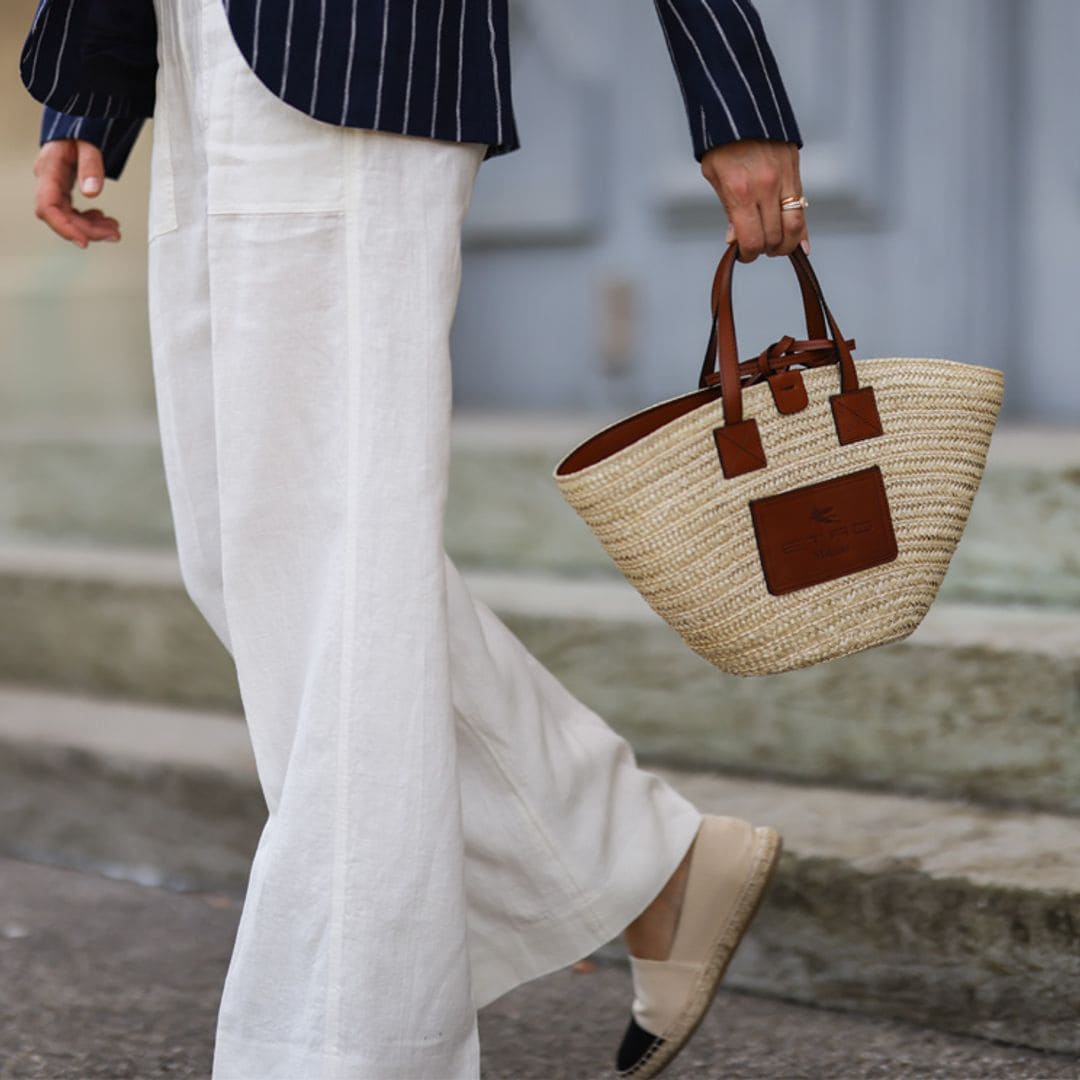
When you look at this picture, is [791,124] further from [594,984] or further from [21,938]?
[21,938]

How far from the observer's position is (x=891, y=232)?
2711 millimetres

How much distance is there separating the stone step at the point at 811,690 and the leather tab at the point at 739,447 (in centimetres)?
75

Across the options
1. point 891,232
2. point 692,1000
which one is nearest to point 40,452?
point 891,232

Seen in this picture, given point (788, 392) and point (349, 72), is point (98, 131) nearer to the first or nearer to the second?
point (349, 72)

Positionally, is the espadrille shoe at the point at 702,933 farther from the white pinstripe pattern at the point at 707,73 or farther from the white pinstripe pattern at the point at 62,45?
the white pinstripe pattern at the point at 62,45

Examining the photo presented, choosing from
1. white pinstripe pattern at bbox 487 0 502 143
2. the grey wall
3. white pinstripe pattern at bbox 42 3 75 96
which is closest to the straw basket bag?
white pinstripe pattern at bbox 487 0 502 143

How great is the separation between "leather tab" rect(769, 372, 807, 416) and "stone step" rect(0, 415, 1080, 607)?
0.91m

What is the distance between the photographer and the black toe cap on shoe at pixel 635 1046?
1.65m

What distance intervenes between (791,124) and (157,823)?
1.44 m

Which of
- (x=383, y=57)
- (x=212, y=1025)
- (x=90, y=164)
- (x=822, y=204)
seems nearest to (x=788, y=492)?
(x=383, y=57)

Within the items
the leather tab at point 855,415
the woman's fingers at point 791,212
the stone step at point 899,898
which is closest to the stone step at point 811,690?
the stone step at point 899,898

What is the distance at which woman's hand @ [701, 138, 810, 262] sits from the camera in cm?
132

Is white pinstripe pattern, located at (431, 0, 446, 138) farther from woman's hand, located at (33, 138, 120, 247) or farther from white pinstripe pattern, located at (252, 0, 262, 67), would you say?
woman's hand, located at (33, 138, 120, 247)

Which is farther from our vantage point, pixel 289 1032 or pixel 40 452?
pixel 40 452
